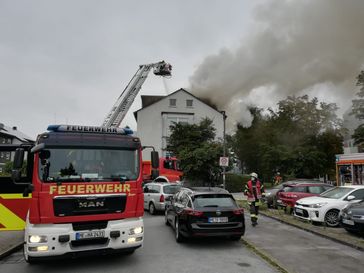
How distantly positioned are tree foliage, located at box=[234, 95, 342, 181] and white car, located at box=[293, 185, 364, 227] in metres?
18.8

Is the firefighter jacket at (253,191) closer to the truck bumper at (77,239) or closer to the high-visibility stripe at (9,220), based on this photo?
the truck bumper at (77,239)

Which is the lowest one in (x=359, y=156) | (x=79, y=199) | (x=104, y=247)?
(x=104, y=247)

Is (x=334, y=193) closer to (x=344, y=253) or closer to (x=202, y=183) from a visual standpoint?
(x=344, y=253)

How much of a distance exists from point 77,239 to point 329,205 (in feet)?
29.4

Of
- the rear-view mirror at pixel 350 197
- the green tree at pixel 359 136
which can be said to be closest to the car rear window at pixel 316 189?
the rear-view mirror at pixel 350 197

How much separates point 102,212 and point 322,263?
4678mm

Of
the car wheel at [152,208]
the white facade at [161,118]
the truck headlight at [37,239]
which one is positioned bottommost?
the car wheel at [152,208]

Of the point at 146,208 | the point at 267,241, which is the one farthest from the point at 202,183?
the point at 267,241

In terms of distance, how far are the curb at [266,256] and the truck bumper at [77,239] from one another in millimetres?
2787

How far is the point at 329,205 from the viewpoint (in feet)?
38.4

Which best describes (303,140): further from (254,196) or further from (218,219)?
(218,219)

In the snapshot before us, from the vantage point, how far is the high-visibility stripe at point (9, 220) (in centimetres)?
776

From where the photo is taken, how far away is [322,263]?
23.2 feet

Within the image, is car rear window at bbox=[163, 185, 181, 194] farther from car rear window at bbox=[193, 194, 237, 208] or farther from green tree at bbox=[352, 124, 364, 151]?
green tree at bbox=[352, 124, 364, 151]
